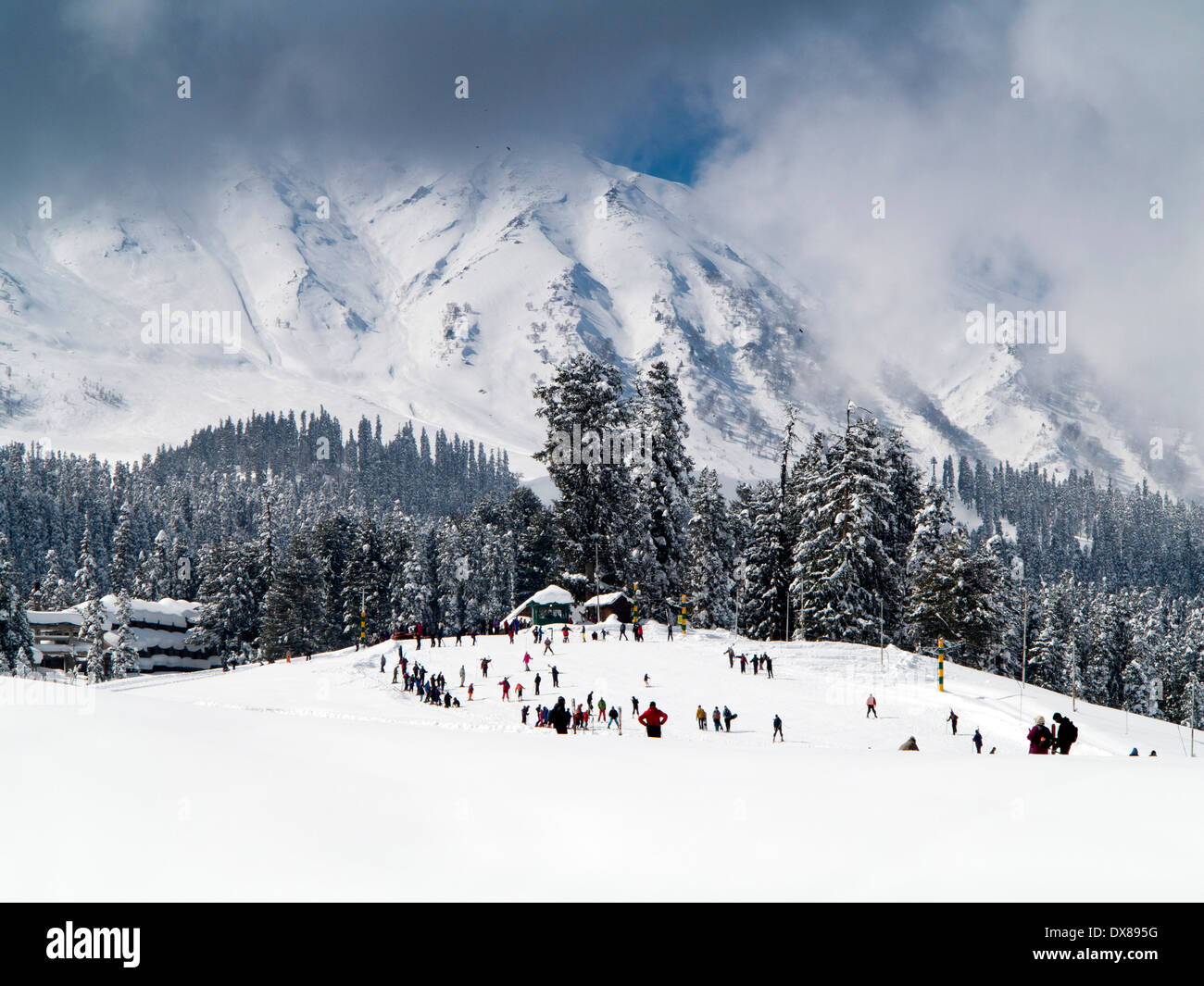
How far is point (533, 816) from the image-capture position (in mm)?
11258

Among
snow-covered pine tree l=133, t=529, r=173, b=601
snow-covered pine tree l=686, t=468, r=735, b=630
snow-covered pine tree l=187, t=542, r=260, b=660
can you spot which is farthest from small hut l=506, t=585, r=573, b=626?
snow-covered pine tree l=133, t=529, r=173, b=601

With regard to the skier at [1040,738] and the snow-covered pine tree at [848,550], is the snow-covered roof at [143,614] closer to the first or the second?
the snow-covered pine tree at [848,550]

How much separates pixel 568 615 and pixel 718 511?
17.7 metres

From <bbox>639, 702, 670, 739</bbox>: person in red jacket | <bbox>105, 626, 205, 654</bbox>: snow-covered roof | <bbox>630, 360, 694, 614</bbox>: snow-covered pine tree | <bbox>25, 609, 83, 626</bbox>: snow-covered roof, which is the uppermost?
<bbox>630, 360, 694, 614</bbox>: snow-covered pine tree

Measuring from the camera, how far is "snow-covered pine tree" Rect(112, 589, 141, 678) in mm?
69250

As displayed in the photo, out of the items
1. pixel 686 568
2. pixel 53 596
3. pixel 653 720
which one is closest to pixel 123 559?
pixel 53 596

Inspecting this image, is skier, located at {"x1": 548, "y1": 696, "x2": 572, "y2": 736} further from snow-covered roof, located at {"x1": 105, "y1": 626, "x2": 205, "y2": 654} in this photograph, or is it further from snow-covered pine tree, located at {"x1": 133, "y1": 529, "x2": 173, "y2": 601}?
snow-covered pine tree, located at {"x1": 133, "y1": 529, "x2": 173, "y2": 601}

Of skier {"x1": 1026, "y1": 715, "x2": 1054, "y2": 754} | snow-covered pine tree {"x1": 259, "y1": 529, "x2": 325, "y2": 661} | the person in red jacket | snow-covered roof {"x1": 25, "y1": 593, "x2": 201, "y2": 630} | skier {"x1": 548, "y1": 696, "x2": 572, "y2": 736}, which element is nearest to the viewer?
skier {"x1": 1026, "y1": 715, "x2": 1054, "y2": 754}

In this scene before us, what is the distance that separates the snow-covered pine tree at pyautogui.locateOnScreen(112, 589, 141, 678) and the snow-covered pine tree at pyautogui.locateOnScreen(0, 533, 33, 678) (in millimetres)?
12685

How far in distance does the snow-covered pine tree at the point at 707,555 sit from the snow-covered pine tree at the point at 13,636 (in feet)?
142

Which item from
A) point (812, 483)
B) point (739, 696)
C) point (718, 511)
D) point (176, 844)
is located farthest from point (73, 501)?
point (176, 844)

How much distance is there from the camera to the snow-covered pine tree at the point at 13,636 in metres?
52.1
